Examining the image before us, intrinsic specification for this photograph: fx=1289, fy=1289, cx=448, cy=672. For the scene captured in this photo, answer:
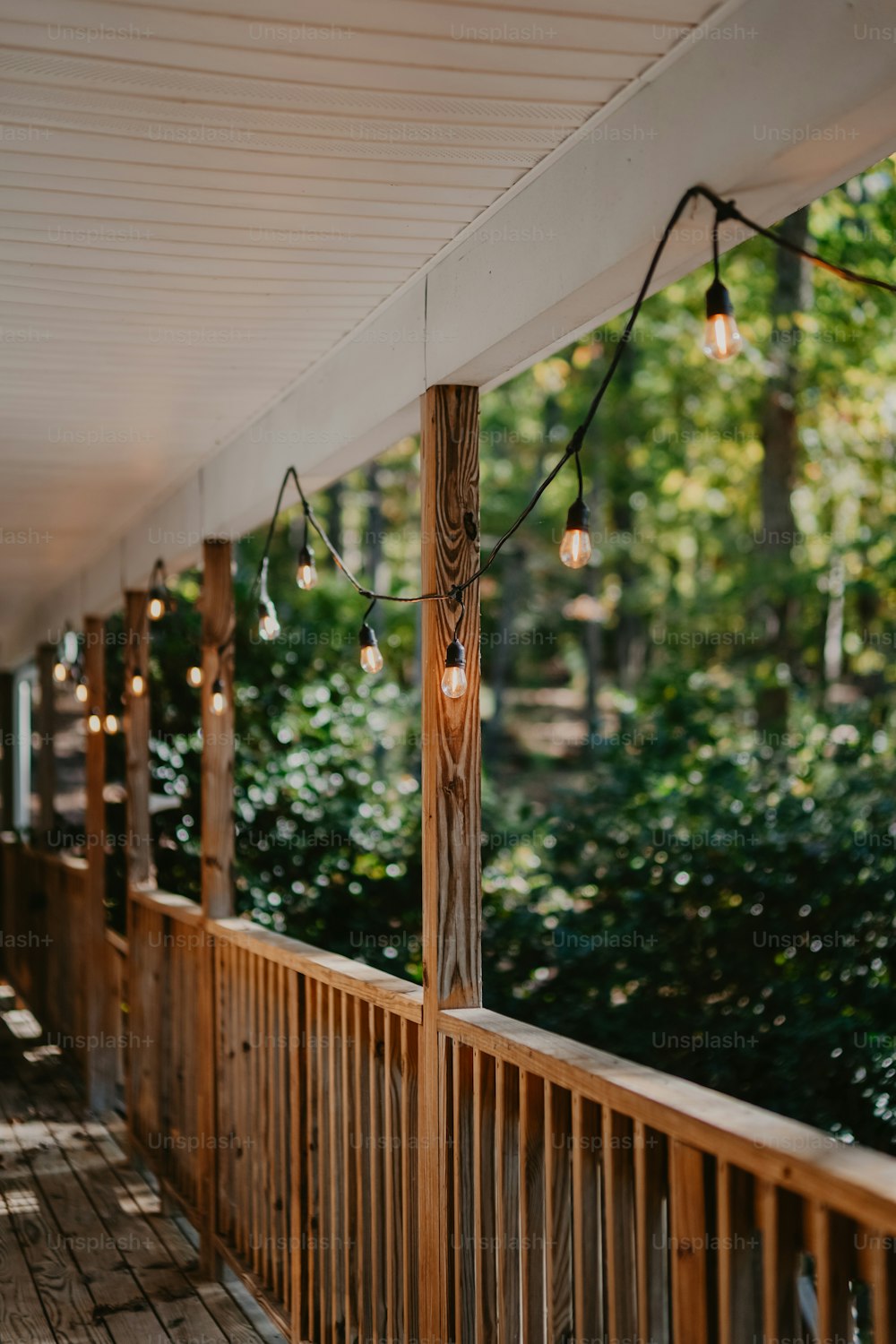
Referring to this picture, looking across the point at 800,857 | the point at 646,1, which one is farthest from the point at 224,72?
the point at 800,857

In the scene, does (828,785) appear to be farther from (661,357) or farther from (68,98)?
(661,357)

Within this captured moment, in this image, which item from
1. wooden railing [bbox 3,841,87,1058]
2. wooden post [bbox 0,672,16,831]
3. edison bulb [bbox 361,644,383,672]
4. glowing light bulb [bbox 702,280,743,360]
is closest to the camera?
glowing light bulb [bbox 702,280,743,360]

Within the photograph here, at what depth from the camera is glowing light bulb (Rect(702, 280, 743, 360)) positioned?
1.80 metres

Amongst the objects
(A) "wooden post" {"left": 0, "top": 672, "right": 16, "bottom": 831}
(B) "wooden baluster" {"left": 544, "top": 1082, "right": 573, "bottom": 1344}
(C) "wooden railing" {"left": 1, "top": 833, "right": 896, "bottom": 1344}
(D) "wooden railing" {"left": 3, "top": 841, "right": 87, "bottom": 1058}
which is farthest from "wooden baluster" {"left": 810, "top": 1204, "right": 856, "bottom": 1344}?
(A) "wooden post" {"left": 0, "top": 672, "right": 16, "bottom": 831}

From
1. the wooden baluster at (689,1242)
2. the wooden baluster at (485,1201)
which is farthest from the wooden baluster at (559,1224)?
the wooden baluster at (689,1242)

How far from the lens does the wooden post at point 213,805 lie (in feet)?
14.6

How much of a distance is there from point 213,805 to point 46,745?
5162 millimetres

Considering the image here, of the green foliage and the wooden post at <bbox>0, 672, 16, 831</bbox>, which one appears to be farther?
the wooden post at <bbox>0, 672, 16, 831</bbox>

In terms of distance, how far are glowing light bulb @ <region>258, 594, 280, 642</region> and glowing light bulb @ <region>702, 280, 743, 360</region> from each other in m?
2.14

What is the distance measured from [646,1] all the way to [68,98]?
0.99 metres

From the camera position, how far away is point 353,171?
248 cm

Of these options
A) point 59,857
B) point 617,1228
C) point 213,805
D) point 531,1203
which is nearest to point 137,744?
point 213,805

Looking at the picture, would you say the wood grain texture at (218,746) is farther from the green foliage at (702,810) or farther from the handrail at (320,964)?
the green foliage at (702,810)

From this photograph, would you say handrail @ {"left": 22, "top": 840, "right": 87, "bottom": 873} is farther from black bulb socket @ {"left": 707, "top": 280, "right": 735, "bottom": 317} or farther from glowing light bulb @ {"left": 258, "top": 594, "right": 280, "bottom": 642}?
black bulb socket @ {"left": 707, "top": 280, "right": 735, "bottom": 317}
